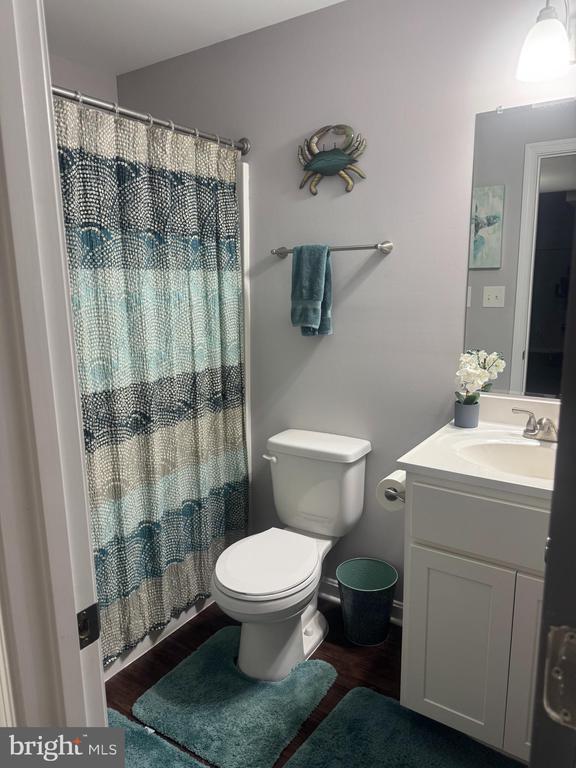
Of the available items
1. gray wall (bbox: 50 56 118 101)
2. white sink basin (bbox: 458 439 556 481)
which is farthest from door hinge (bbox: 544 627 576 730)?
gray wall (bbox: 50 56 118 101)

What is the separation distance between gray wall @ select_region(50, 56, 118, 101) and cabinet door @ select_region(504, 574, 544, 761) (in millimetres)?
2589

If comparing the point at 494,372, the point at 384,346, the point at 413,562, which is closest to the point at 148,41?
the point at 384,346

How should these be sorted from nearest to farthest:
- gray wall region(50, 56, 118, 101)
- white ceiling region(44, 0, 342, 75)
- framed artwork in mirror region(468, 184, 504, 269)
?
1. framed artwork in mirror region(468, 184, 504, 269)
2. white ceiling region(44, 0, 342, 75)
3. gray wall region(50, 56, 118, 101)

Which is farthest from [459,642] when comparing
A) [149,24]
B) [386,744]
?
[149,24]

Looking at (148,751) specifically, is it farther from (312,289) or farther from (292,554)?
(312,289)

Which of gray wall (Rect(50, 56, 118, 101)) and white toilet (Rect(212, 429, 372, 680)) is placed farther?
gray wall (Rect(50, 56, 118, 101))

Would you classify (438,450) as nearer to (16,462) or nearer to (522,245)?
(522,245)

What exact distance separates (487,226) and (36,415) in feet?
5.46

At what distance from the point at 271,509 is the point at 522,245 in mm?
1568

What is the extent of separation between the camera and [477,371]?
1.88 metres

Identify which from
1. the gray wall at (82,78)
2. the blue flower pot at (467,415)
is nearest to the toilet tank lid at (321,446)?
the blue flower pot at (467,415)

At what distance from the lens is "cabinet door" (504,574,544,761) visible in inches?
56.6

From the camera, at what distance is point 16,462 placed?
27.0 inches

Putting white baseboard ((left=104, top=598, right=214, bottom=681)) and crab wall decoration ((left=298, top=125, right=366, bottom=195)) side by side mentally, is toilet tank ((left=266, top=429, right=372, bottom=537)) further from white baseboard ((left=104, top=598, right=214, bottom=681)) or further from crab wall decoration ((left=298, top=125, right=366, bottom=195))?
crab wall decoration ((left=298, top=125, right=366, bottom=195))
